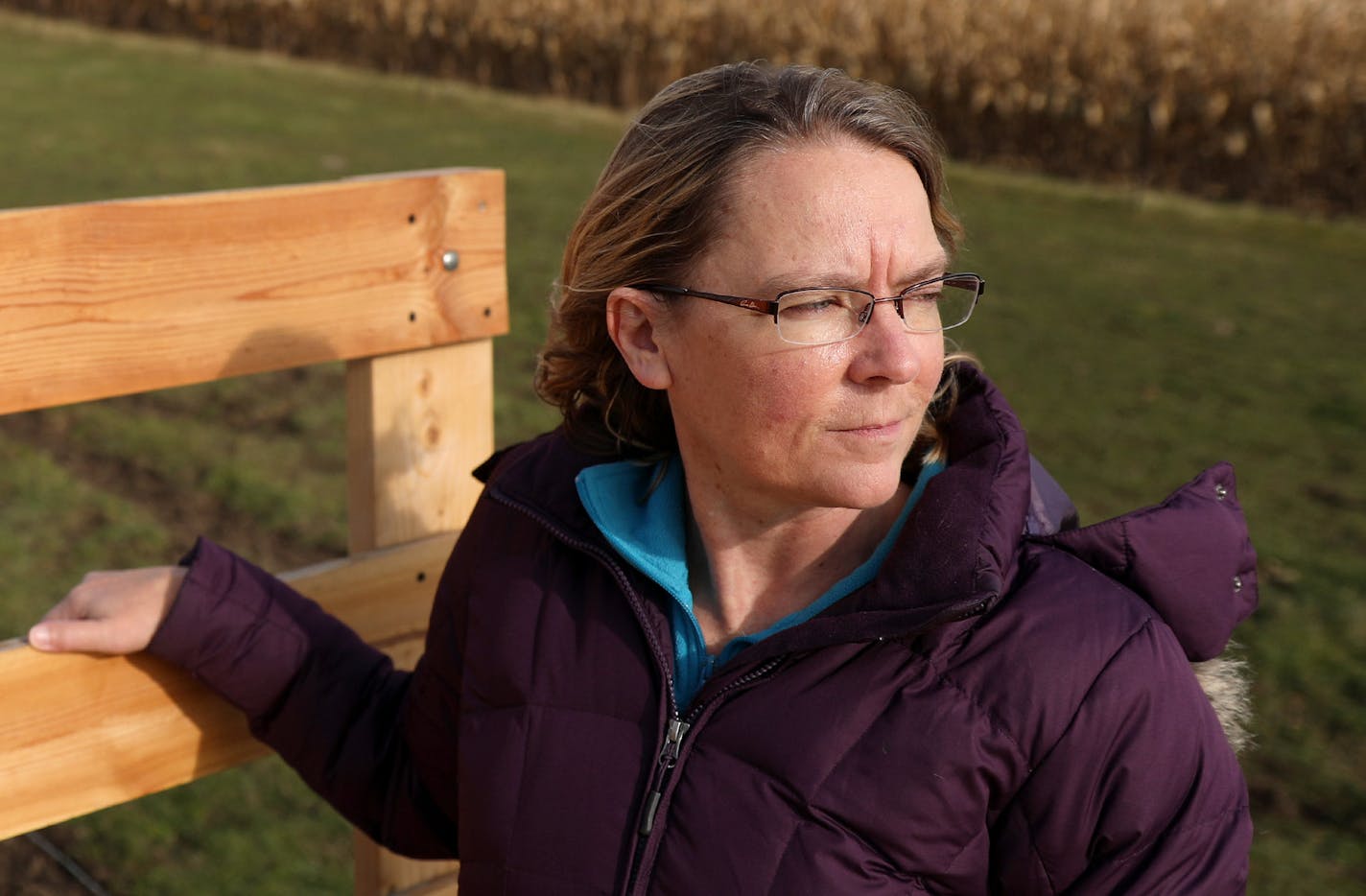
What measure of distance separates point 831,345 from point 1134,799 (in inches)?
22.5

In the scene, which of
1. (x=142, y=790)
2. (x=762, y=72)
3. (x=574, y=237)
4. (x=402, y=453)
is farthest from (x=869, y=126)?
(x=142, y=790)

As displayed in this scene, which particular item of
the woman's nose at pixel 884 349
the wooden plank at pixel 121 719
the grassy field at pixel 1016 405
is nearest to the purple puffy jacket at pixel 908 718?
the woman's nose at pixel 884 349

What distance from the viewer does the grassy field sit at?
12.0 ft

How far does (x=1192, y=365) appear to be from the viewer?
23.0ft

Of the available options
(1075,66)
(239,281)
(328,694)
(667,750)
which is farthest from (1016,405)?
(1075,66)

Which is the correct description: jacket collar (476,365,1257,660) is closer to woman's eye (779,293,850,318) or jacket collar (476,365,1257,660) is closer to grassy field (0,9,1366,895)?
woman's eye (779,293,850,318)

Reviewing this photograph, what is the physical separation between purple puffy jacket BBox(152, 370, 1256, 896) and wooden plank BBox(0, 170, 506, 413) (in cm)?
40

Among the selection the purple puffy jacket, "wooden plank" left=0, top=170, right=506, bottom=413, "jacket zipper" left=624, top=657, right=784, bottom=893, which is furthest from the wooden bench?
"jacket zipper" left=624, top=657, right=784, bottom=893

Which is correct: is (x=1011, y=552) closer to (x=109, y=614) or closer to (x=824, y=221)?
(x=824, y=221)

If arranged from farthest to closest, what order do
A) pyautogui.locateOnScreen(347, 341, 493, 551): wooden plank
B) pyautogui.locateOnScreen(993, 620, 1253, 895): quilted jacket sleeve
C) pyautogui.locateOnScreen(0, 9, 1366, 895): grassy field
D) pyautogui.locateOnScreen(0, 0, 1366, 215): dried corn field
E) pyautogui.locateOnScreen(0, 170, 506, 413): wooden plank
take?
pyautogui.locateOnScreen(0, 0, 1366, 215): dried corn field → pyautogui.locateOnScreen(0, 9, 1366, 895): grassy field → pyautogui.locateOnScreen(347, 341, 493, 551): wooden plank → pyautogui.locateOnScreen(0, 170, 506, 413): wooden plank → pyautogui.locateOnScreen(993, 620, 1253, 895): quilted jacket sleeve

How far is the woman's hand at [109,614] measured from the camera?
74.7 inches

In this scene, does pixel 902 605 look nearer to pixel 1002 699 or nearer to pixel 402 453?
pixel 1002 699

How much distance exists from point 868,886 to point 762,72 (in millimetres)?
940

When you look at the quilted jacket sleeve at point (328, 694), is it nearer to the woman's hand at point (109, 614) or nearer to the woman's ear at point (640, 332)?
the woman's hand at point (109, 614)
